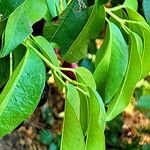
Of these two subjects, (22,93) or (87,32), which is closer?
(22,93)

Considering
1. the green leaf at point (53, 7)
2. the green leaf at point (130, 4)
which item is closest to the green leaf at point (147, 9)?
the green leaf at point (130, 4)

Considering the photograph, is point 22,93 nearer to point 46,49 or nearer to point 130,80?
point 46,49

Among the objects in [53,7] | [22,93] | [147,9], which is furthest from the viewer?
[147,9]

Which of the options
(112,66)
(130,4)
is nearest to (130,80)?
(112,66)

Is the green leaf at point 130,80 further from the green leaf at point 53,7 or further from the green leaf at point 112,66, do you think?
the green leaf at point 53,7

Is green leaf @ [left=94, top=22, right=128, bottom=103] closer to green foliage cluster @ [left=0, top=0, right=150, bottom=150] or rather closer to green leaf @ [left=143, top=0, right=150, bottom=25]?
green foliage cluster @ [left=0, top=0, right=150, bottom=150]

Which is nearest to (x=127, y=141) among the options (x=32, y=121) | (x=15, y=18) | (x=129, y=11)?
(x=32, y=121)
